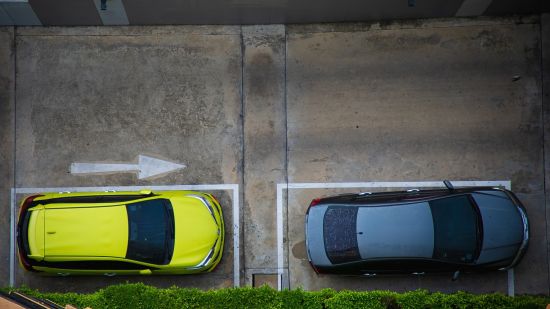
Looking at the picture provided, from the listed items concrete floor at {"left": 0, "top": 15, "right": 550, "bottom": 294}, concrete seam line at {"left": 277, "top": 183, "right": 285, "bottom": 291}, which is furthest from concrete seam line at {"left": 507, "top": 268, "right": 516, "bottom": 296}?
concrete seam line at {"left": 277, "top": 183, "right": 285, "bottom": 291}

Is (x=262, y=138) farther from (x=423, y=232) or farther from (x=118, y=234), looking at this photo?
(x=423, y=232)

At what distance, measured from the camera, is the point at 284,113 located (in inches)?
423

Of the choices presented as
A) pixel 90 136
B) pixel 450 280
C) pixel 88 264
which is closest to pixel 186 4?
pixel 90 136

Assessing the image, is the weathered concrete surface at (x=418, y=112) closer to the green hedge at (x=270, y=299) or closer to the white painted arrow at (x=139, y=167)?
the green hedge at (x=270, y=299)

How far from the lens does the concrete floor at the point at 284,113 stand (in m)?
10.5

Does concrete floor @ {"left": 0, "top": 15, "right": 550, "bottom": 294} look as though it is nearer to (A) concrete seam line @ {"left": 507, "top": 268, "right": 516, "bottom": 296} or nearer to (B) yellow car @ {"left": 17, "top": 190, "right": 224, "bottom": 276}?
(A) concrete seam line @ {"left": 507, "top": 268, "right": 516, "bottom": 296}

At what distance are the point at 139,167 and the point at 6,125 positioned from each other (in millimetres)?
2647

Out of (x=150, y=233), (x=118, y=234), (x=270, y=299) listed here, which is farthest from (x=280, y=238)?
(x=118, y=234)

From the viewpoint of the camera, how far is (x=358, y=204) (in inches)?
383

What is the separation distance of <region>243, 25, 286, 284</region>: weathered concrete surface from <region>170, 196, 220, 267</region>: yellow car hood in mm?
975

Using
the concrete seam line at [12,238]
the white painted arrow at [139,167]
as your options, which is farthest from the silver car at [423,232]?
the concrete seam line at [12,238]

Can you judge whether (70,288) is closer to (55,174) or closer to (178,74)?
(55,174)

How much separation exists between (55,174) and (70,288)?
211 centimetres

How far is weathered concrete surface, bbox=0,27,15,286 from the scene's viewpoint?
10750 millimetres
